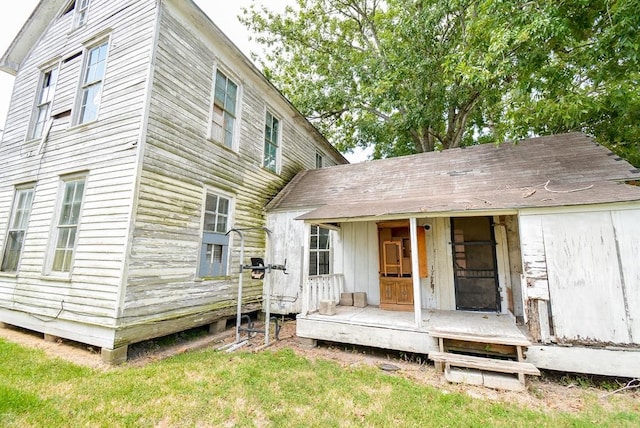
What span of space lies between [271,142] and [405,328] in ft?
22.3

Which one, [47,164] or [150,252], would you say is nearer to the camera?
[150,252]

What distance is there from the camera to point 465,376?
4066 millimetres

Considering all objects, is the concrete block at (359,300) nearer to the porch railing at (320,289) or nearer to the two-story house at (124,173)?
the porch railing at (320,289)

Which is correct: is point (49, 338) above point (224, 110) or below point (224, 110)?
below

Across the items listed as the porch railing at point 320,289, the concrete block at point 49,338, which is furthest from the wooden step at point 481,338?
the concrete block at point 49,338

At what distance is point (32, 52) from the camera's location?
802 cm

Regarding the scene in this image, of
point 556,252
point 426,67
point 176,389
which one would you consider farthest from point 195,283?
point 426,67

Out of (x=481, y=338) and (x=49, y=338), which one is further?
(x=49, y=338)

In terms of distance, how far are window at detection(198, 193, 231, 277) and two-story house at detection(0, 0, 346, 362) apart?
0.11 feet

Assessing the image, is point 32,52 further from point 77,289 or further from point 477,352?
point 477,352

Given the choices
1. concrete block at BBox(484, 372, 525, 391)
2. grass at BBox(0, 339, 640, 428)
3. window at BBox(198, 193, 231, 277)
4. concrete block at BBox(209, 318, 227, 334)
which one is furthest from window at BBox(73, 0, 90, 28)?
concrete block at BBox(484, 372, 525, 391)

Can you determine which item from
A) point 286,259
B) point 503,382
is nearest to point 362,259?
point 286,259

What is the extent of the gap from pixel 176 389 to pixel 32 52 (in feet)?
33.5

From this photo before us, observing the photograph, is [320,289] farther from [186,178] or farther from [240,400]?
[186,178]
